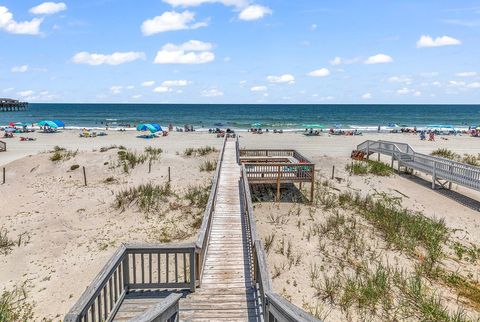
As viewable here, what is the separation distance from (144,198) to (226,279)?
30.3 ft

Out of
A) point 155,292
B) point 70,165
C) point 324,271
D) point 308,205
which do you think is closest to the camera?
point 155,292

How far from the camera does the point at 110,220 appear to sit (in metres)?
14.4

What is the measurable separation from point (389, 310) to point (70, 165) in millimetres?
20623

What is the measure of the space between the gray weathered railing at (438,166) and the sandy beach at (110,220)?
40.0 inches

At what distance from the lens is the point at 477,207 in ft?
54.7

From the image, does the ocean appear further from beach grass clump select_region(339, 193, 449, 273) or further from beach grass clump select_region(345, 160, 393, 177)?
beach grass clump select_region(339, 193, 449, 273)

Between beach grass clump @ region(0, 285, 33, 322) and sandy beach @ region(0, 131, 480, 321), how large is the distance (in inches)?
7.2

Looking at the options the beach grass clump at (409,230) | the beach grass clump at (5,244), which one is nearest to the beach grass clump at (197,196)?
the beach grass clump at (409,230)

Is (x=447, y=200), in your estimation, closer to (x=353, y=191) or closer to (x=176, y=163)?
(x=353, y=191)

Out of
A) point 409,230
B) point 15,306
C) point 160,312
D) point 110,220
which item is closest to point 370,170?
point 409,230

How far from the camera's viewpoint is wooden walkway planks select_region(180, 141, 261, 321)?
629cm

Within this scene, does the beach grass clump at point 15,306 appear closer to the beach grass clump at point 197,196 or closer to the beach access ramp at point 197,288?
the beach access ramp at point 197,288

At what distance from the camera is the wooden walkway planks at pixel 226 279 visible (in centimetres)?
629

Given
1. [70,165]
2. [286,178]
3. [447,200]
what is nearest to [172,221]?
[286,178]
